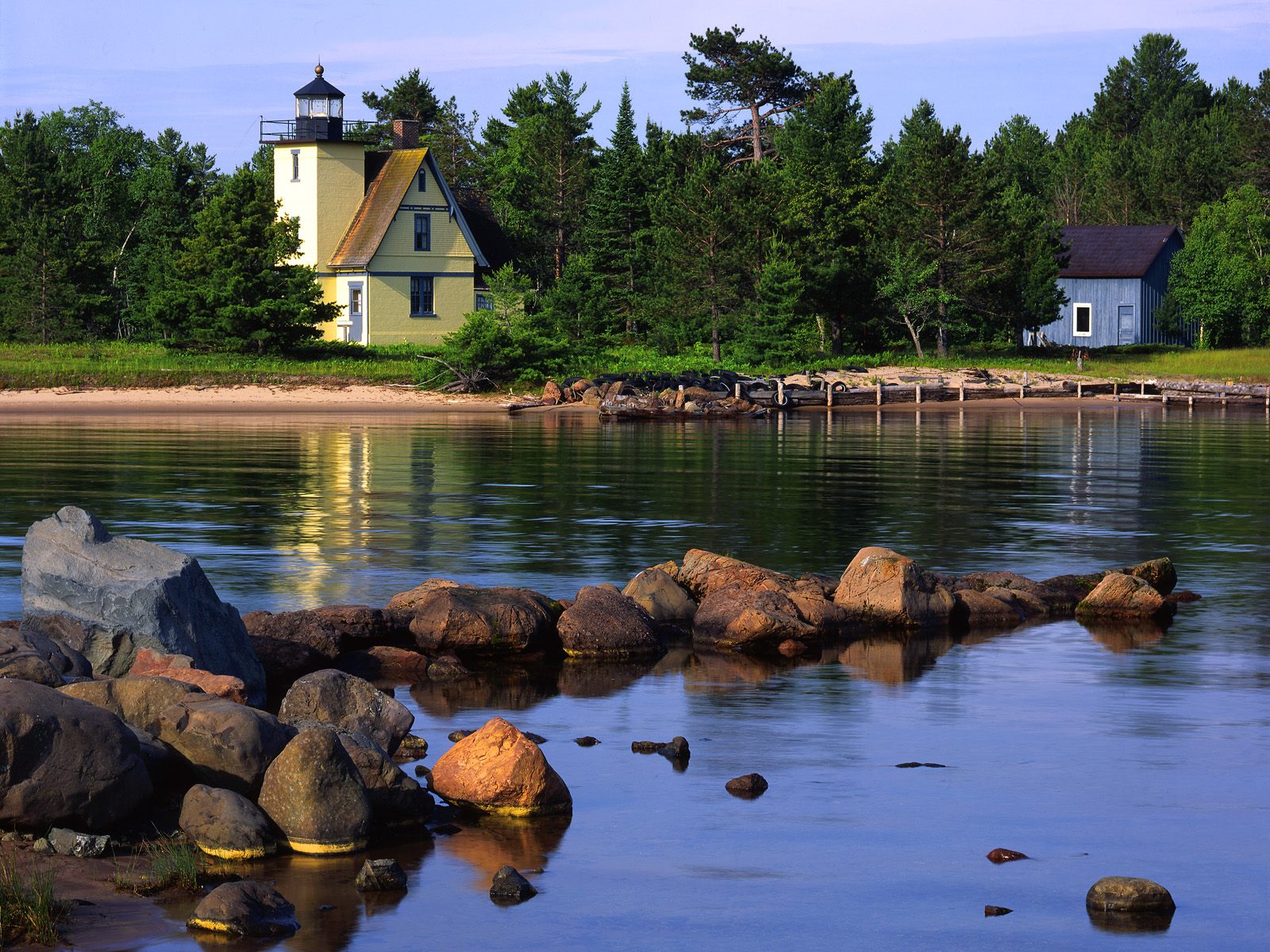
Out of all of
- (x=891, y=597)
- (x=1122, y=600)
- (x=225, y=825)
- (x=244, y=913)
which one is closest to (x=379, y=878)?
(x=244, y=913)

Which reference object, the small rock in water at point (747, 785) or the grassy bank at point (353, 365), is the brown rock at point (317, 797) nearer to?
the small rock in water at point (747, 785)

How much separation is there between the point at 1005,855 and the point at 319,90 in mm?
63708

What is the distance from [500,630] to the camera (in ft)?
49.7

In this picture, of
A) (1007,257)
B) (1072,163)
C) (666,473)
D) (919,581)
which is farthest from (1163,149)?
(919,581)

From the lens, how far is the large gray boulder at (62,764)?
898 cm

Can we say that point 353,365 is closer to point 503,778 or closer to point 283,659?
point 283,659

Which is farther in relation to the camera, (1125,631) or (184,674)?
(1125,631)

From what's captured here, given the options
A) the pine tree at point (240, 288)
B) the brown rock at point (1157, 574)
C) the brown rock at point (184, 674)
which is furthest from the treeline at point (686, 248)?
the brown rock at point (184, 674)

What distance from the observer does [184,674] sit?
37.6ft

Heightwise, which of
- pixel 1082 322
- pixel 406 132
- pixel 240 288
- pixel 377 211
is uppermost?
pixel 406 132

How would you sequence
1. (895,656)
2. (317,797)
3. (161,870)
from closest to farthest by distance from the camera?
1. (161,870)
2. (317,797)
3. (895,656)

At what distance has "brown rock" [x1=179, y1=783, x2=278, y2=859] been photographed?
9.23 metres

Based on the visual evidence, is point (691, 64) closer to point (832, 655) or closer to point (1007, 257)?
point (1007, 257)

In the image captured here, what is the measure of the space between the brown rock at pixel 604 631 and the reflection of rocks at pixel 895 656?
6.27 ft
